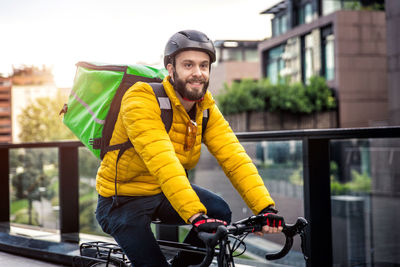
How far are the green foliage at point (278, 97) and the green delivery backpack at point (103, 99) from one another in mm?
39386

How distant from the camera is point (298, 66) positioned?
4616cm

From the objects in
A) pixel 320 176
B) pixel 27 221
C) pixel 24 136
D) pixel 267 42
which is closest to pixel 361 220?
pixel 27 221

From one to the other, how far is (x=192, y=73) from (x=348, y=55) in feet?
131

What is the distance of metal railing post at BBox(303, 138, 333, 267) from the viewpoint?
13.0 ft

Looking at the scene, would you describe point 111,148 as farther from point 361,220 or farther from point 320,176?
point 361,220

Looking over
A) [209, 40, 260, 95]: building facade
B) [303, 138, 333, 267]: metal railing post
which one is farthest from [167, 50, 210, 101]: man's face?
[209, 40, 260, 95]: building facade

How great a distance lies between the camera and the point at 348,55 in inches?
1588

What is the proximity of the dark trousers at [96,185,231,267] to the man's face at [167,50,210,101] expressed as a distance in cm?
54

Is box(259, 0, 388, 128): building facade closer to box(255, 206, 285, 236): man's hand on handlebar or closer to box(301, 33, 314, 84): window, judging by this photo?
box(301, 33, 314, 84): window

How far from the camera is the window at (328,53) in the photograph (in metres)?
41.5

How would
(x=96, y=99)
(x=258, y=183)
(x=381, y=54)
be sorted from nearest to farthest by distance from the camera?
(x=258, y=183) < (x=96, y=99) < (x=381, y=54)

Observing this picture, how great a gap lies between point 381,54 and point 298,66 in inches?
295

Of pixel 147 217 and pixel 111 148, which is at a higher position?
pixel 111 148

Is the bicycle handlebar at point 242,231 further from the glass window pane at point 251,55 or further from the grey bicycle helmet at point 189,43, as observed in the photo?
the glass window pane at point 251,55
